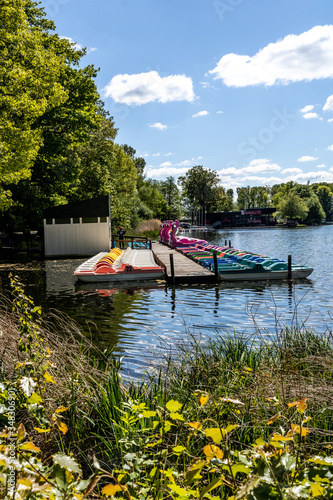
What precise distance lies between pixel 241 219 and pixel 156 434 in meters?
115

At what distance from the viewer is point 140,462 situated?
7.27ft

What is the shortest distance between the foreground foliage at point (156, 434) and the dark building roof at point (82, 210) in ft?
79.9

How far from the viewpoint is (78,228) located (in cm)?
2992

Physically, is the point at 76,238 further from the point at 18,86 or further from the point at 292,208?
the point at 292,208

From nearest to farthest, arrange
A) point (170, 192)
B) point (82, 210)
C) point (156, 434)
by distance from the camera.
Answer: point (156, 434) → point (82, 210) → point (170, 192)

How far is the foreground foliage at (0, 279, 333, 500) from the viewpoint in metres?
1.87

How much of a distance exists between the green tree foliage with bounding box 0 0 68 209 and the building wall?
887 cm

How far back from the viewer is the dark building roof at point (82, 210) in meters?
Result: 29.6

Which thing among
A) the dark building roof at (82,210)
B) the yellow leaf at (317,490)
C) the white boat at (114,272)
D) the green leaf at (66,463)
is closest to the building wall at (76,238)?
the dark building roof at (82,210)

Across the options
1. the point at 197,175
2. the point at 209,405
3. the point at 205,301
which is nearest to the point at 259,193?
the point at 197,175

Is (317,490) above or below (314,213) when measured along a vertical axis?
below

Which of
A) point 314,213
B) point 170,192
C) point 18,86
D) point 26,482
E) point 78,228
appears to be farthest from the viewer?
point 314,213

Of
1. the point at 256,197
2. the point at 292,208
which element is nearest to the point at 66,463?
the point at 292,208

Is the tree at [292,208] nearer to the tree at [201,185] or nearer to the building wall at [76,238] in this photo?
the tree at [201,185]
